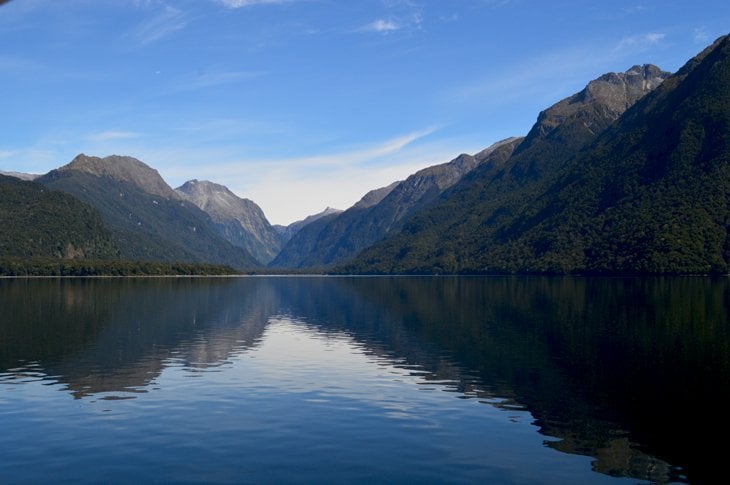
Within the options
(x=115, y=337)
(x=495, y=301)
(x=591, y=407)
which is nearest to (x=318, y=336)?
(x=115, y=337)

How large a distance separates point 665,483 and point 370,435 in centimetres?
1558

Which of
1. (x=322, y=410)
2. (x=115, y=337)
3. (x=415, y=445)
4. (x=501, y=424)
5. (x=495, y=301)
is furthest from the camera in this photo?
(x=495, y=301)

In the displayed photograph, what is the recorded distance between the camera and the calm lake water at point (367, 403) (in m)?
32.3

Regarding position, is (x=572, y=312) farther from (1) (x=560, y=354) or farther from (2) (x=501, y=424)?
(2) (x=501, y=424)

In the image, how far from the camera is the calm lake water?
32.3 meters

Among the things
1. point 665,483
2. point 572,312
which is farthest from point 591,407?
point 572,312

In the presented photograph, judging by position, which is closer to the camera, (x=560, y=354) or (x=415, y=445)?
(x=415, y=445)

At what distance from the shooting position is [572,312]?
11694 centimetres

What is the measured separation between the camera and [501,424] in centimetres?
4059

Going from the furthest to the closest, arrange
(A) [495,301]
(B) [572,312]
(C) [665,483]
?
(A) [495,301] < (B) [572,312] < (C) [665,483]

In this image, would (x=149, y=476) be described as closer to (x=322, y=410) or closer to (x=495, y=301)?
(x=322, y=410)

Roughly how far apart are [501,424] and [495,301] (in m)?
114

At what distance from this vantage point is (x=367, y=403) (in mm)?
46812

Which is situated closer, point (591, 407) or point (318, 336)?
point (591, 407)
